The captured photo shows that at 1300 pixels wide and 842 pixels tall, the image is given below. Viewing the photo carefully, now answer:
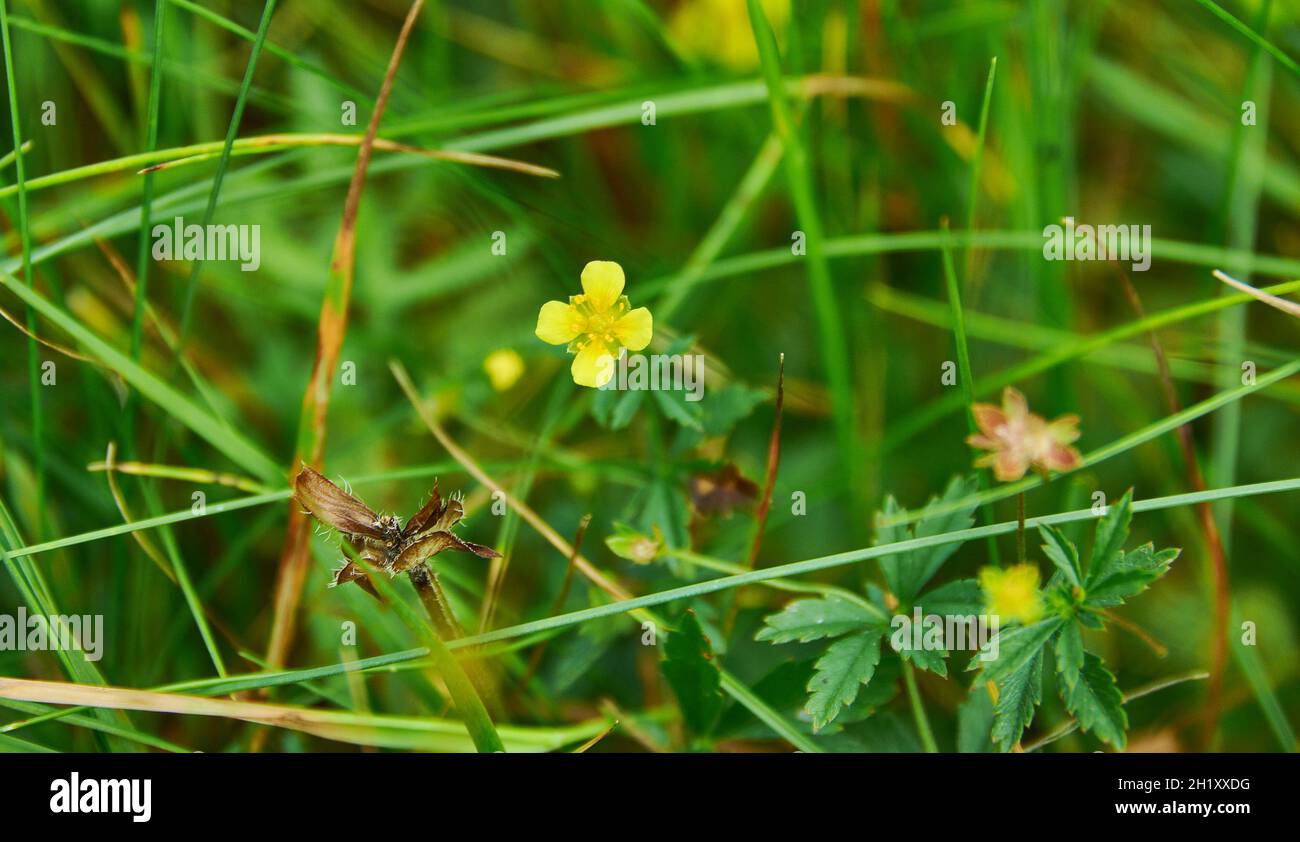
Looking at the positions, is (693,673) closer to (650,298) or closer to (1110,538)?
(1110,538)

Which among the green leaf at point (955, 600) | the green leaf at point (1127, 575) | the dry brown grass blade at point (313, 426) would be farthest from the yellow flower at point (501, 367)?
the green leaf at point (1127, 575)

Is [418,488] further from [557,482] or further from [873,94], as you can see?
[873,94]

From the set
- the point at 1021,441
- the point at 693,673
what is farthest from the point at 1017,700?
the point at 693,673

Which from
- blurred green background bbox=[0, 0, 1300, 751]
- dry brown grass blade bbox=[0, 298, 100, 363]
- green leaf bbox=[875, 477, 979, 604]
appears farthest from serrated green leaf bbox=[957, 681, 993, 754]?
dry brown grass blade bbox=[0, 298, 100, 363]

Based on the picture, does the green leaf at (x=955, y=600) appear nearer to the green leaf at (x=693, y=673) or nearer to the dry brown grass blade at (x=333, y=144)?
the green leaf at (x=693, y=673)

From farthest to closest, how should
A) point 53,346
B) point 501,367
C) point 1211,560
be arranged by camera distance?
point 501,367 → point 1211,560 → point 53,346

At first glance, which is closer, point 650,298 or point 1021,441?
point 1021,441
